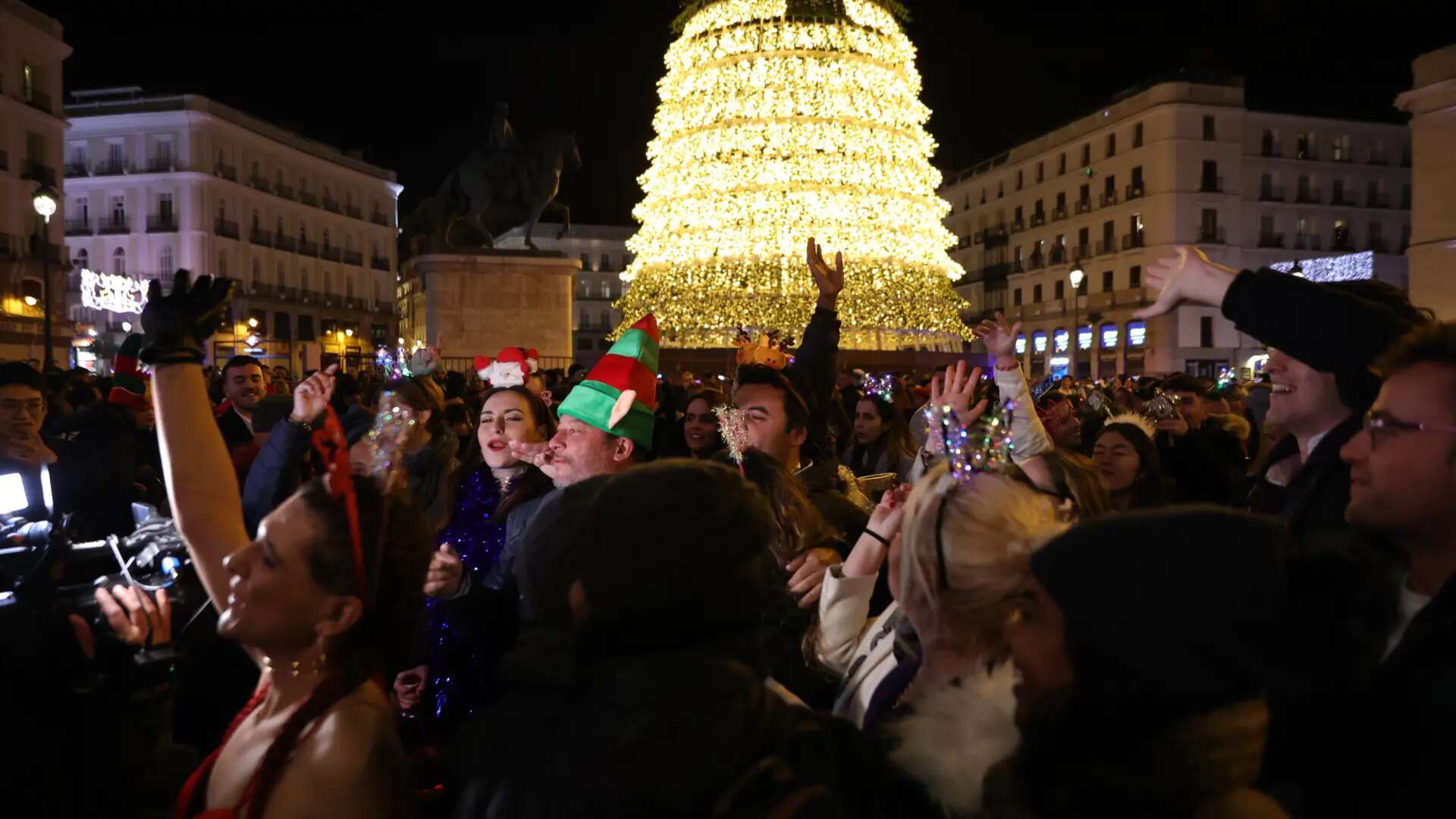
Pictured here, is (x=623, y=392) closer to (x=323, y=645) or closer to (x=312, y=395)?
(x=312, y=395)

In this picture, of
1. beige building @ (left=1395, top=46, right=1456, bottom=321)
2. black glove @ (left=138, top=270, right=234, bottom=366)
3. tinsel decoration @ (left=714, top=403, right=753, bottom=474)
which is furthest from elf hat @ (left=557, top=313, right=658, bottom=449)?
beige building @ (left=1395, top=46, right=1456, bottom=321)

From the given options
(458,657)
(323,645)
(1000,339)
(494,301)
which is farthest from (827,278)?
(494,301)

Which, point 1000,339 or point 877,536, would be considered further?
point 1000,339

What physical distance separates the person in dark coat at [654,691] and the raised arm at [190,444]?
1.15 metres

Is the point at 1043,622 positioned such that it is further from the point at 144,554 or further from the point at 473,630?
the point at 473,630

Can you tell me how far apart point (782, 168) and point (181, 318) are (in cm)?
2134

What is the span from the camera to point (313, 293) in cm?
6444

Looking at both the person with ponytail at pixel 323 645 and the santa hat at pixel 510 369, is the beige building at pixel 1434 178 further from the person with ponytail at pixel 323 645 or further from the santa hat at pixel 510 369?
the person with ponytail at pixel 323 645

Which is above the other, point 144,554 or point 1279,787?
point 144,554

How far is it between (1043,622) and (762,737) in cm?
50

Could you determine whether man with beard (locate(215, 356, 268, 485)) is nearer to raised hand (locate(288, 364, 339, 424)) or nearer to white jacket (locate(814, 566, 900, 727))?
raised hand (locate(288, 364, 339, 424))

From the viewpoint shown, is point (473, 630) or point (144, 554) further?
point (473, 630)

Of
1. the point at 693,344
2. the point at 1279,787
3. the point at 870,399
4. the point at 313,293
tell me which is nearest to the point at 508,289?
the point at 693,344

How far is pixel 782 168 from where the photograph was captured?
2300 cm
